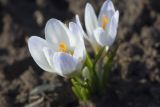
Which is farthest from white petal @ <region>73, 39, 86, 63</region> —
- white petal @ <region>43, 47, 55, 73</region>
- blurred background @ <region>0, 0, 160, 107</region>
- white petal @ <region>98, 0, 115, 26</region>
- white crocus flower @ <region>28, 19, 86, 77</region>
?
blurred background @ <region>0, 0, 160, 107</region>

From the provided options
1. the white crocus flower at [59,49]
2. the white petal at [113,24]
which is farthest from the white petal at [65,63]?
the white petal at [113,24]

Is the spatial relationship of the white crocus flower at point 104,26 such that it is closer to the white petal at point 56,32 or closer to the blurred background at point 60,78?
the white petal at point 56,32

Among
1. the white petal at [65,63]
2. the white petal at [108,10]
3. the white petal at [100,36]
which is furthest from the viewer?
the white petal at [108,10]

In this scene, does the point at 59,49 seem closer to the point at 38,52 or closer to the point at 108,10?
the point at 38,52

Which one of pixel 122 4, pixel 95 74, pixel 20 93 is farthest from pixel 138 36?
pixel 20 93

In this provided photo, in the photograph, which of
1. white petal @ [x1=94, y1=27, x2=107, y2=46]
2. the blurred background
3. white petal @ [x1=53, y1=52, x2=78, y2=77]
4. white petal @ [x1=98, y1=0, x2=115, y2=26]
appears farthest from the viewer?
the blurred background

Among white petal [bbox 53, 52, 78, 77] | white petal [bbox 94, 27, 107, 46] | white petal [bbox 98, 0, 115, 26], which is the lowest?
A: white petal [bbox 53, 52, 78, 77]

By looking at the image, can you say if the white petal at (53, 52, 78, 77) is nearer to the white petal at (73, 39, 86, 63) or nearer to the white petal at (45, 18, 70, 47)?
the white petal at (73, 39, 86, 63)
